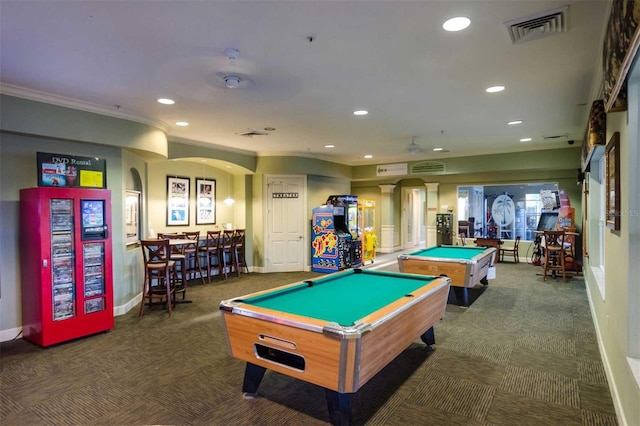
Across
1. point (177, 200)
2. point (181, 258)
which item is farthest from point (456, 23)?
point (177, 200)

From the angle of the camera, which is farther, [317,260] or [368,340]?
[317,260]

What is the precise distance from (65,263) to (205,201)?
4168 millimetres

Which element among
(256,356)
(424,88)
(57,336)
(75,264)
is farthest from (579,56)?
(57,336)

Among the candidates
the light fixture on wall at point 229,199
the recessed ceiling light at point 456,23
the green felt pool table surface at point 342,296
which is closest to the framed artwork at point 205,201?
the light fixture on wall at point 229,199

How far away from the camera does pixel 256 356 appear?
2525mm

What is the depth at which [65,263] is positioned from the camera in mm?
4020

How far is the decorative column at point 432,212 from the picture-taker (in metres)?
10.8

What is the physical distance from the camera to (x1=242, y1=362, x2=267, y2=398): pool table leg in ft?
9.04

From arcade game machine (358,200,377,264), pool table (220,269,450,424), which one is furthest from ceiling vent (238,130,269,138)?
arcade game machine (358,200,377,264)

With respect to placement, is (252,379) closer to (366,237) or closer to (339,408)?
(339,408)

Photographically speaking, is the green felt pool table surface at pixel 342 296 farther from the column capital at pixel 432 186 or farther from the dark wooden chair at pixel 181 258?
the column capital at pixel 432 186

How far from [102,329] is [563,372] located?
16.1 ft

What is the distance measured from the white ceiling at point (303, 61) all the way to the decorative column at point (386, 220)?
604 cm

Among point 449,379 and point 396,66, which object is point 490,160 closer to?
point 396,66
